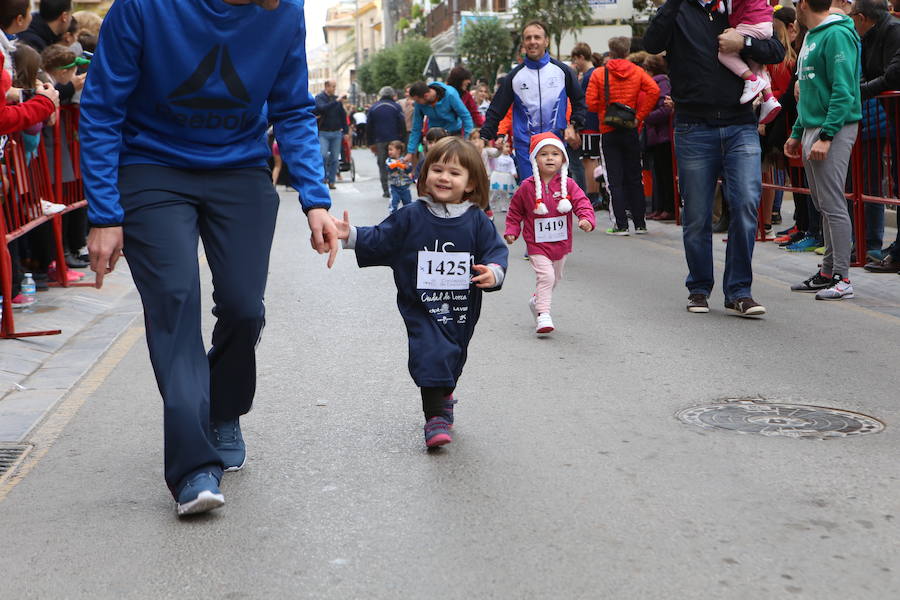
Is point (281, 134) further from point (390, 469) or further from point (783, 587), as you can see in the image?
point (783, 587)

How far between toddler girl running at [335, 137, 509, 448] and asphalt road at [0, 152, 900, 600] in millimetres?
327

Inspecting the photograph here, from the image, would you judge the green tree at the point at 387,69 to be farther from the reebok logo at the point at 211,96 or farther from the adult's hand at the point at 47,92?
the reebok logo at the point at 211,96

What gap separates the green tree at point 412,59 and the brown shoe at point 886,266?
57657mm

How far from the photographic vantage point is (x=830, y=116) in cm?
831

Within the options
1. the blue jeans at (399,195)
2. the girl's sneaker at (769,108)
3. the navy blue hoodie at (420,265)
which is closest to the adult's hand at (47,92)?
the navy blue hoodie at (420,265)

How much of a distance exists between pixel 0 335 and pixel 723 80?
15.8ft

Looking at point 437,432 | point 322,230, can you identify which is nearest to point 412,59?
point 437,432

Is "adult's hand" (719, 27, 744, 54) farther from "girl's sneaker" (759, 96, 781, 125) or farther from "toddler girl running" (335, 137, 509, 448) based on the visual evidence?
"toddler girl running" (335, 137, 509, 448)

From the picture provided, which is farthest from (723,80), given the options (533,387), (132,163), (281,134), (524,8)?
(524,8)

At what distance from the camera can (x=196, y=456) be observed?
13.5ft

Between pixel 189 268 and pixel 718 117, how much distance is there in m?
4.88

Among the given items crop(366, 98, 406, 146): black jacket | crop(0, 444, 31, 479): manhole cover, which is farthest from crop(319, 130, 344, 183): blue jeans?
crop(0, 444, 31, 479): manhole cover

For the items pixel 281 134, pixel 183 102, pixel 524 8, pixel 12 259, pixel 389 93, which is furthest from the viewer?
pixel 524 8

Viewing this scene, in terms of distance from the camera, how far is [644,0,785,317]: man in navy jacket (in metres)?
8.10
